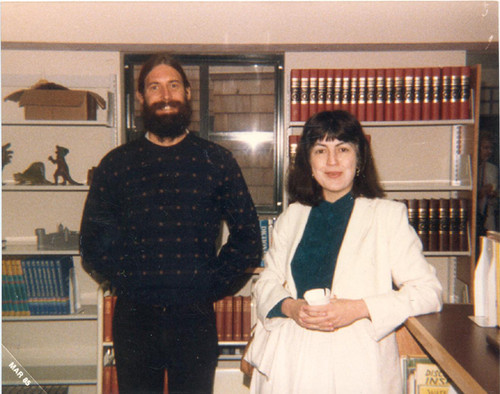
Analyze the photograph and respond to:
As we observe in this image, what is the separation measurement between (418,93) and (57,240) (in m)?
2.42

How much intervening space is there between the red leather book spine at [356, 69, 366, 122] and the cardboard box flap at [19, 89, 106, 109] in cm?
168

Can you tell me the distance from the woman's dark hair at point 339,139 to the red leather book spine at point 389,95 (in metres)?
1.26

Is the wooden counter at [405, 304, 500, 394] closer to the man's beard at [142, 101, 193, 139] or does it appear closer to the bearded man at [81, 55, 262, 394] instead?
the bearded man at [81, 55, 262, 394]

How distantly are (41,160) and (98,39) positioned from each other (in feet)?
3.06

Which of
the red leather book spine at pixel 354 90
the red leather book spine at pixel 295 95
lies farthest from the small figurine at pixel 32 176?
the red leather book spine at pixel 354 90

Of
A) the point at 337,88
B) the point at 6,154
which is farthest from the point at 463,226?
the point at 6,154

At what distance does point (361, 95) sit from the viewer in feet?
8.39

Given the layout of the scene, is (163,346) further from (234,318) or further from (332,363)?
(234,318)

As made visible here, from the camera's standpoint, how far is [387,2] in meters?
1.90

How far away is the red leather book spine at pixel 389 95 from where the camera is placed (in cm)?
254

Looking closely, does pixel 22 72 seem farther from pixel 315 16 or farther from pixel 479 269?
pixel 479 269

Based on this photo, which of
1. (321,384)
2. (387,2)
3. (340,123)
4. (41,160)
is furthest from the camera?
(41,160)

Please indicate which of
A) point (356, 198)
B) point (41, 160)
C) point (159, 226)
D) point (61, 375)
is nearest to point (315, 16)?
point (356, 198)

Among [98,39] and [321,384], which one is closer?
[321,384]
